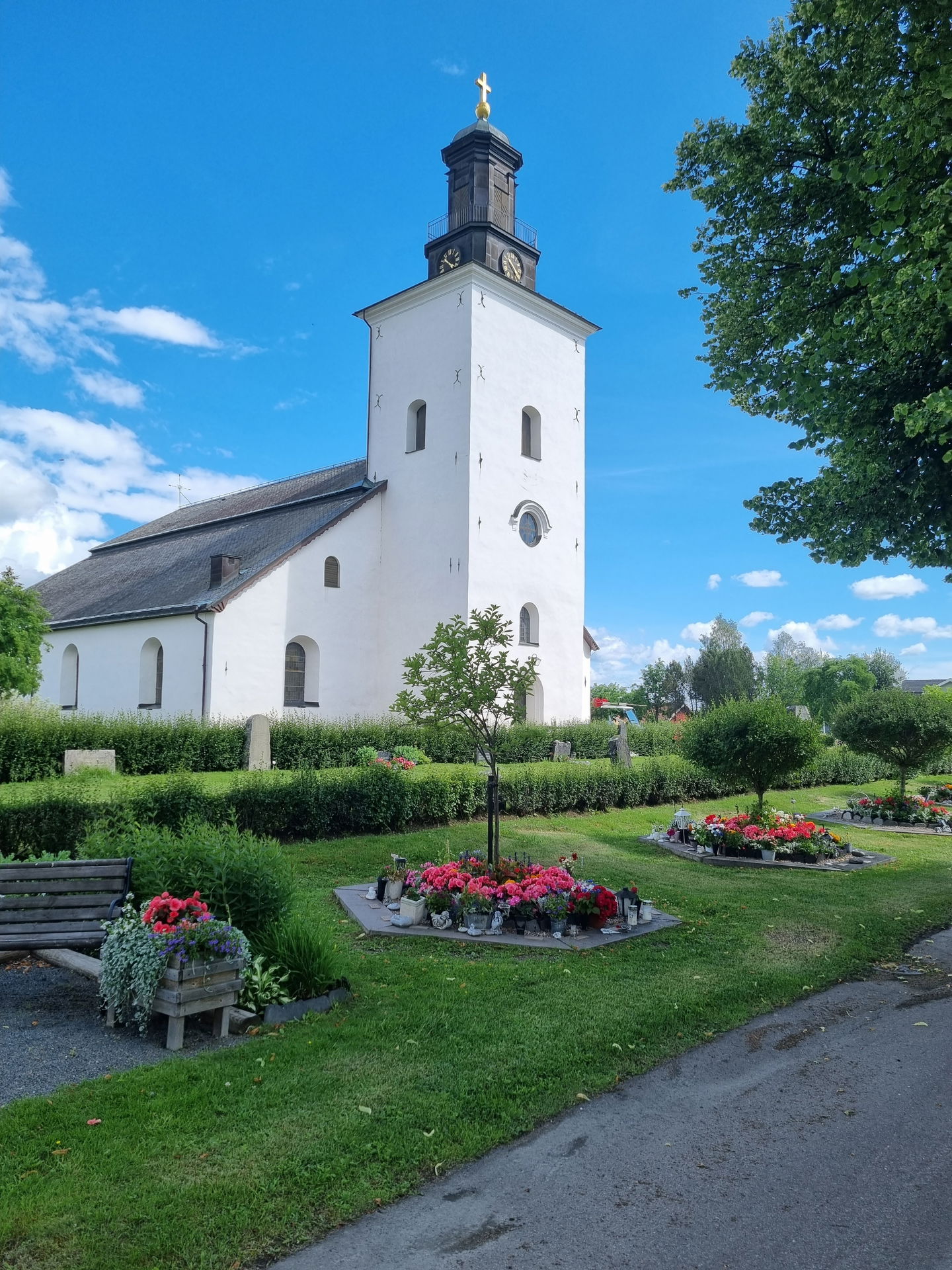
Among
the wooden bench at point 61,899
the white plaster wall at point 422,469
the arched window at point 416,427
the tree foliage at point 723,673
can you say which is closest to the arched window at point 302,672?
the white plaster wall at point 422,469

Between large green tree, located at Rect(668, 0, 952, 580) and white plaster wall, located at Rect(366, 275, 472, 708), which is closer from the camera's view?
large green tree, located at Rect(668, 0, 952, 580)

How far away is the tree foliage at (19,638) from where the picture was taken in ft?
89.0

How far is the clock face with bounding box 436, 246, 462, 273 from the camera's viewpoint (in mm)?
26859

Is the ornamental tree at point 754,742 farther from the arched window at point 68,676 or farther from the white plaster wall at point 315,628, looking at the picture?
the arched window at point 68,676

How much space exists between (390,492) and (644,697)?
4901 cm

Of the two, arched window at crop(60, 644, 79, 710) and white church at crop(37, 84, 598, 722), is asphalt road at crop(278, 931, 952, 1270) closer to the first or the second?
white church at crop(37, 84, 598, 722)

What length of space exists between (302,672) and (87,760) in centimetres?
1060

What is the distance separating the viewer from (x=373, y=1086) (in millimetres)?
4617

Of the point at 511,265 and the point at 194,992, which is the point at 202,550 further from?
the point at 194,992

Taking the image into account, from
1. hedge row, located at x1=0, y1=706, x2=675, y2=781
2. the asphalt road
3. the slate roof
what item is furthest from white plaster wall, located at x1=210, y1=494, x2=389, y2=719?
the asphalt road

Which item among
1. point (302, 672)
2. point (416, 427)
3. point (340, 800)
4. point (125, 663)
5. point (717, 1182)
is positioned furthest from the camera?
point (416, 427)

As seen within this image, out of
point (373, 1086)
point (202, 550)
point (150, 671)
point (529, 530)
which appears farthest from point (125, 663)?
point (373, 1086)

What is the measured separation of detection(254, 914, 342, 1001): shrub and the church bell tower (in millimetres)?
23999

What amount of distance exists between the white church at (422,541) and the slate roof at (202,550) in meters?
0.14
